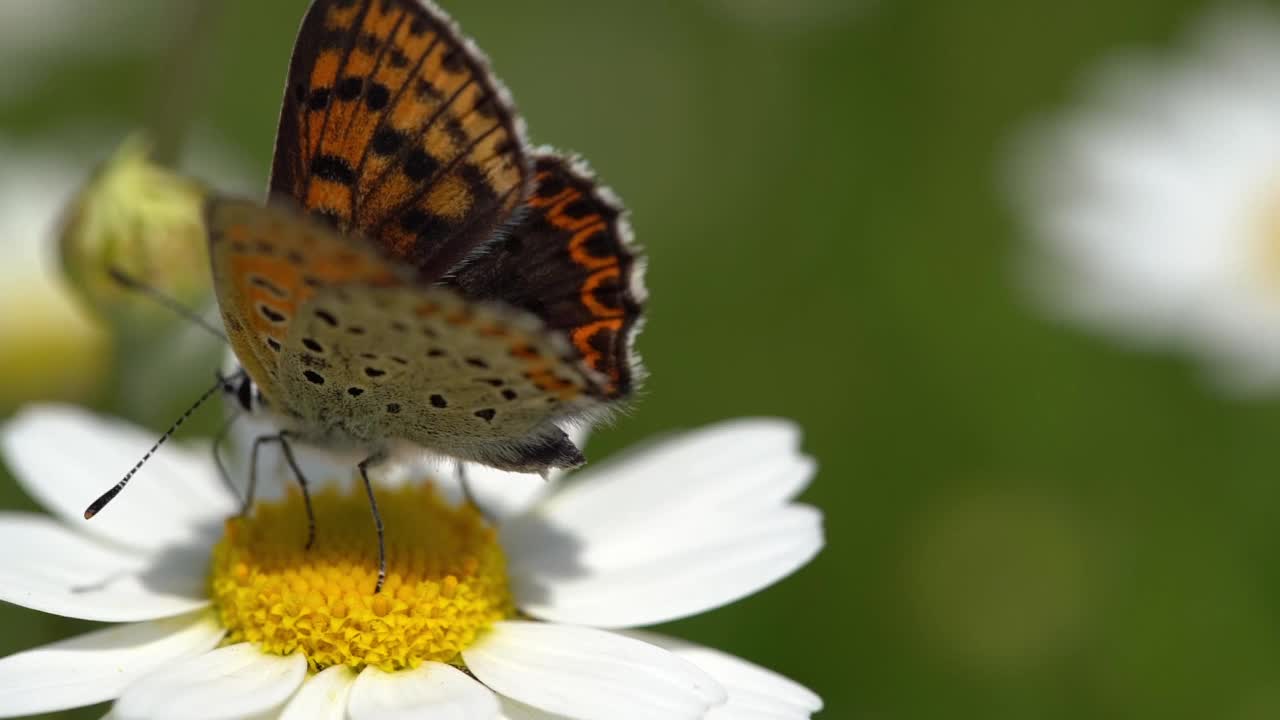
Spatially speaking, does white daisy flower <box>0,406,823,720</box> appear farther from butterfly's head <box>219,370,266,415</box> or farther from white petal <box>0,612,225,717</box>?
butterfly's head <box>219,370,266,415</box>

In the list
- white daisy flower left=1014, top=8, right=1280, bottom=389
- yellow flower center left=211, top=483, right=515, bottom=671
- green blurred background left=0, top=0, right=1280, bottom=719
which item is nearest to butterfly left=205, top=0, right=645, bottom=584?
yellow flower center left=211, top=483, right=515, bottom=671

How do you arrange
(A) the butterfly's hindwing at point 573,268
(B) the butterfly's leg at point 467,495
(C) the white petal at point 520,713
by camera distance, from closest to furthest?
(C) the white petal at point 520,713 < (A) the butterfly's hindwing at point 573,268 < (B) the butterfly's leg at point 467,495

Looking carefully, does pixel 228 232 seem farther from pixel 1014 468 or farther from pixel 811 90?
pixel 811 90

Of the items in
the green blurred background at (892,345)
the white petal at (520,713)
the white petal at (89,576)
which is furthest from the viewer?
the green blurred background at (892,345)

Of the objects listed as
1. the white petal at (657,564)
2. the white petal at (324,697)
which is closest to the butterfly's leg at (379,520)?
the white petal at (324,697)

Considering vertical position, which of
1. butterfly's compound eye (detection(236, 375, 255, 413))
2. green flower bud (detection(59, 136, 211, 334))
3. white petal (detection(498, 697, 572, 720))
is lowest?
white petal (detection(498, 697, 572, 720))

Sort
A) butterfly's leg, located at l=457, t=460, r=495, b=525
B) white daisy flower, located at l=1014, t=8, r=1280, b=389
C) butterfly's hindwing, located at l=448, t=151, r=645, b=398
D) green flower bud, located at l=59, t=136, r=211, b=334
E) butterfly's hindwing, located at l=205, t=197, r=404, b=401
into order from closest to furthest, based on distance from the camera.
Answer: butterfly's hindwing, located at l=205, t=197, r=404, b=401 → butterfly's hindwing, located at l=448, t=151, r=645, b=398 → butterfly's leg, located at l=457, t=460, r=495, b=525 → green flower bud, located at l=59, t=136, r=211, b=334 → white daisy flower, located at l=1014, t=8, r=1280, b=389

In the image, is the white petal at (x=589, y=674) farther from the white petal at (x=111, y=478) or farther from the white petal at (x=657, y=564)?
the white petal at (x=111, y=478)

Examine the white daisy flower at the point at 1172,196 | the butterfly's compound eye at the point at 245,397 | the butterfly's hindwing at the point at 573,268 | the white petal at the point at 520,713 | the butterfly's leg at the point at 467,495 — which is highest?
the white daisy flower at the point at 1172,196

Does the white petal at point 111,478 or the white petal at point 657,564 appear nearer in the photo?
the white petal at point 657,564
